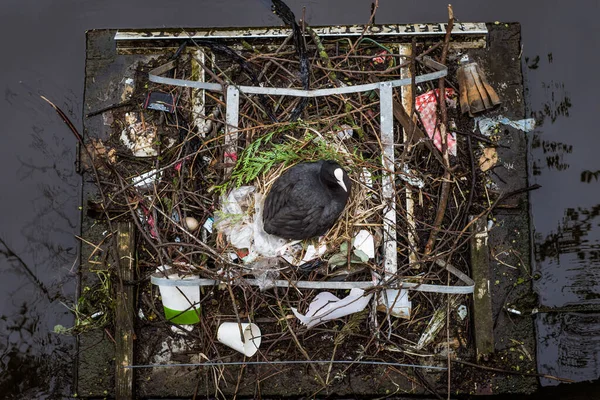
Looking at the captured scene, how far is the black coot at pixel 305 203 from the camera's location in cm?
324

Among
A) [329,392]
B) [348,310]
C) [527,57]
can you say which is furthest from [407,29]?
[329,392]

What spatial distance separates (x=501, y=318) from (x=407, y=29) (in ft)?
7.60

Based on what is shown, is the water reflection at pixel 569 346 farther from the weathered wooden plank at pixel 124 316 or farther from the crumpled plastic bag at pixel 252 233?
the weathered wooden plank at pixel 124 316

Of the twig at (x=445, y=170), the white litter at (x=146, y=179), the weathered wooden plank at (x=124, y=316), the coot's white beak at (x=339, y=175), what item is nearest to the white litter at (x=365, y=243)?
the twig at (x=445, y=170)

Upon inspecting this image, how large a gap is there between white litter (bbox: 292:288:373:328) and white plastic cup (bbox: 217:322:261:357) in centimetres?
37

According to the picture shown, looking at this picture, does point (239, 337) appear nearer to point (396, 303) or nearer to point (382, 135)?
point (396, 303)

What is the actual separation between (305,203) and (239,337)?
113 cm

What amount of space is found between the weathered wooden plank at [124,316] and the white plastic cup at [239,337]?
67 cm

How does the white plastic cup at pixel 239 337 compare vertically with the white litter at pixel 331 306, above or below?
below

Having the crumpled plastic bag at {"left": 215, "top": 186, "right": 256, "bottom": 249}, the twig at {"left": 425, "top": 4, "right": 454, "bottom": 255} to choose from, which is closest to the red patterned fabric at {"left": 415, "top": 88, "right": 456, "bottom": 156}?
the twig at {"left": 425, "top": 4, "right": 454, "bottom": 255}

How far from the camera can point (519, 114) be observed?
3.91 meters

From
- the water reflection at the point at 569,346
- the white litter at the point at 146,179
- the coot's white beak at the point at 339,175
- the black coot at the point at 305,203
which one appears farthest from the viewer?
the water reflection at the point at 569,346

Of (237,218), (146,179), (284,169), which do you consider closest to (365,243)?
(284,169)

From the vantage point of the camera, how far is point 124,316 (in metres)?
3.67
